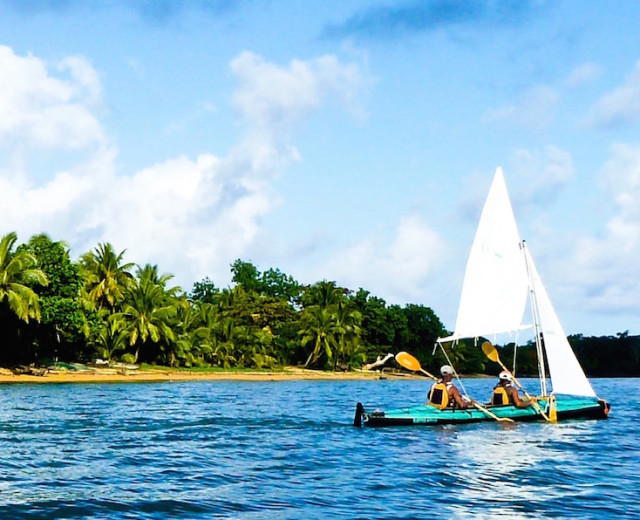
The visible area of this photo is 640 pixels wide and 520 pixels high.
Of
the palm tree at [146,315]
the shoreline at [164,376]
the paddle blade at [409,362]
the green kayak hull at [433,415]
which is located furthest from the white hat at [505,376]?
the palm tree at [146,315]

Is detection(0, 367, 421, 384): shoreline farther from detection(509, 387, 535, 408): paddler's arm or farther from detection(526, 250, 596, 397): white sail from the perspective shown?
detection(526, 250, 596, 397): white sail

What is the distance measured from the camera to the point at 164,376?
6469cm

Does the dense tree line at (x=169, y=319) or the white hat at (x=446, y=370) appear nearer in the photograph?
the white hat at (x=446, y=370)

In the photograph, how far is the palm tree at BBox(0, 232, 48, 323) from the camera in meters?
49.3

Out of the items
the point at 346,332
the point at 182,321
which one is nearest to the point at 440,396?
the point at 182,321

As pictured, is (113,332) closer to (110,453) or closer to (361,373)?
(361,373)

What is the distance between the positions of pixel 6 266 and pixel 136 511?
139 feet

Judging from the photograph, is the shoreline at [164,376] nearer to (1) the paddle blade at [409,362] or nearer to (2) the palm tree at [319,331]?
(2) the palm tree at [319,331]

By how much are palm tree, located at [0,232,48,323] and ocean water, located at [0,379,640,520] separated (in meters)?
20.8

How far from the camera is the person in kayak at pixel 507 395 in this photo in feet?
92.1

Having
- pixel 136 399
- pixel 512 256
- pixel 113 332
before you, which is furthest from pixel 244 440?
pixel 113 332

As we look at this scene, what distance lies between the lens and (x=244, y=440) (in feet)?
76.3

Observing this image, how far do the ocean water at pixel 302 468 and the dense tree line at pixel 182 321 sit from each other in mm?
4976

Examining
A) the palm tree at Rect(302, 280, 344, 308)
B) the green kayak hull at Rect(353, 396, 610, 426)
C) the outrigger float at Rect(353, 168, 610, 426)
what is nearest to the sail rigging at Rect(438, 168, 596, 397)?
the outrigger float at Rect(353, 168, 610, 426)
